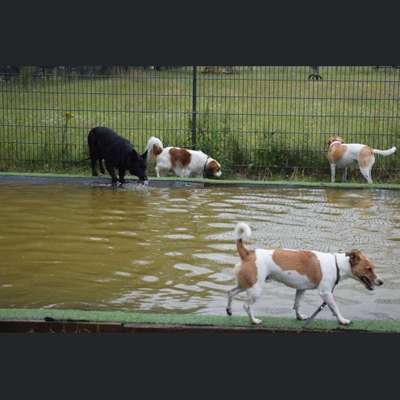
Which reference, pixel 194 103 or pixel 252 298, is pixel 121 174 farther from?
pixel 252 298

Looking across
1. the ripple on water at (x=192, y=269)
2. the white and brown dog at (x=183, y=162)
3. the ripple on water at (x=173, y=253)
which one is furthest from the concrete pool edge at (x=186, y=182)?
the ripple on water at (x=192, y=269)

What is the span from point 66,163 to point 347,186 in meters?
5.33

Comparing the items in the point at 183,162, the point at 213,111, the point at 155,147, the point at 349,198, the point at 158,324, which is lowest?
the point at 158,324

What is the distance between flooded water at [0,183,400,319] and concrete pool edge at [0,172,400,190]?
0.23m

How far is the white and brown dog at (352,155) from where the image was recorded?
506 inches

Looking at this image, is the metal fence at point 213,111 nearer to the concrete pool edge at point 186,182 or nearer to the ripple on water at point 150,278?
the concrete pool edge at point 186,182

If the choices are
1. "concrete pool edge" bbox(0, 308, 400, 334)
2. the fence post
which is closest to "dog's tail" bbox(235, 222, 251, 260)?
"concrete pool edge" bbox(0, 308, 400, 334)

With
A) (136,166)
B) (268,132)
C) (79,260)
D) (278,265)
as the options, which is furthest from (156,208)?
(278,265)

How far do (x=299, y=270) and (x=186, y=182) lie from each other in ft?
22.3

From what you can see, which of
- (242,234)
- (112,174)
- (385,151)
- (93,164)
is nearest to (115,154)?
(112,174)

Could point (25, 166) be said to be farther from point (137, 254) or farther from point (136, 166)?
point (137, 254)

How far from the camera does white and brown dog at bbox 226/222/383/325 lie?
6133mm

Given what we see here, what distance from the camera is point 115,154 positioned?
506 inches

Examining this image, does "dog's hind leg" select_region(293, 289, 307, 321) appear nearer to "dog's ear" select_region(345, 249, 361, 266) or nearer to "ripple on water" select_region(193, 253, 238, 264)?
"dog's ear" select_region(345, 249, 361, 266)
